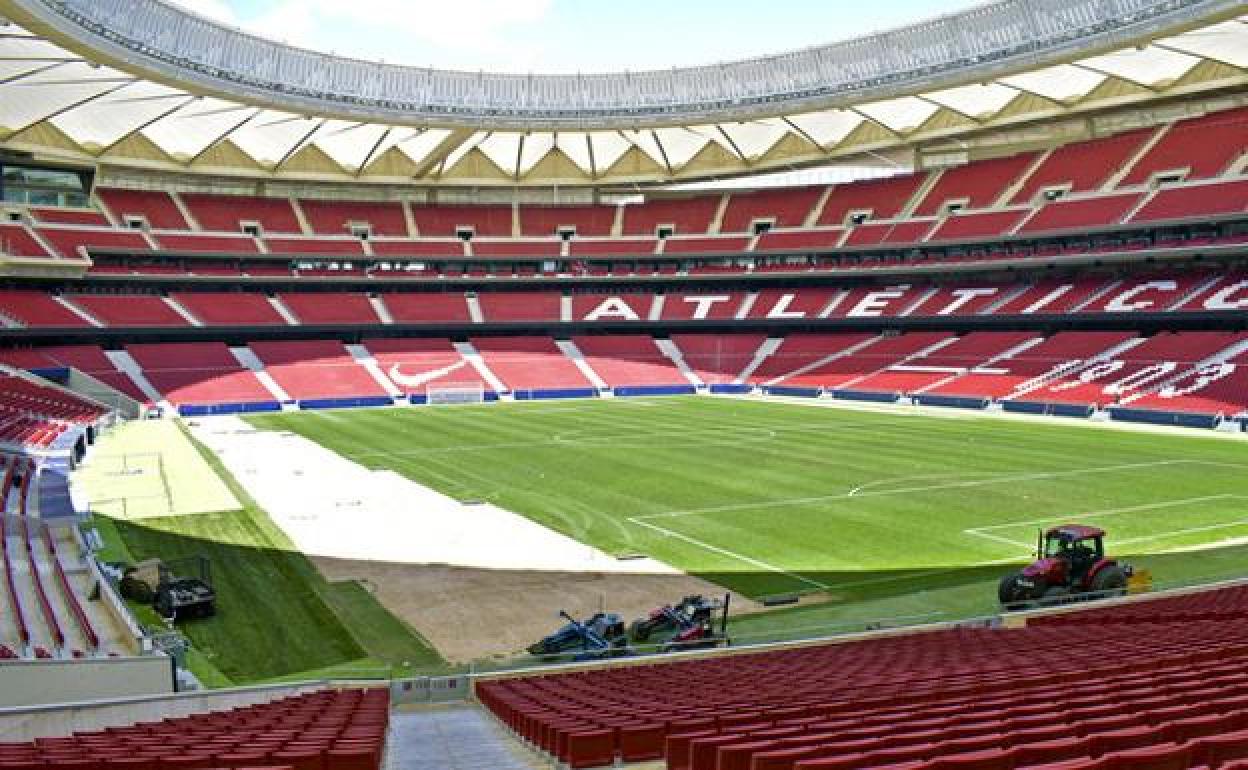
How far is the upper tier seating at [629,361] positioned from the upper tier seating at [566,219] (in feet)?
41.6

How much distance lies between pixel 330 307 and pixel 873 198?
150ft

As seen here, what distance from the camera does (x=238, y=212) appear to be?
78938 millimetres

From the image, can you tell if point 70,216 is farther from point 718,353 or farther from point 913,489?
point 913,489

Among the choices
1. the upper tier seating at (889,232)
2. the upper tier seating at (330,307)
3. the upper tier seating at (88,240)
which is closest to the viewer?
the upper tier seating at (88,240)

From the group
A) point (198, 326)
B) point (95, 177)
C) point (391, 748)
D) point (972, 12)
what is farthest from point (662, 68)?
point (391, 748)

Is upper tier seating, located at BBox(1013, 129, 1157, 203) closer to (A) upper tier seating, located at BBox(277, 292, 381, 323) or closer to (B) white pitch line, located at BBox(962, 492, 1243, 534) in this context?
(B) white pitch line, located at BBox(962, 492, 1243, 534)

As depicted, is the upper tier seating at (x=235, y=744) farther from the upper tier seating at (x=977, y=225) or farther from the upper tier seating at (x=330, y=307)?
the upper tier seating at (x=330, y=307)

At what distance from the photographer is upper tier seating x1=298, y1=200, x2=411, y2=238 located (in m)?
81.8

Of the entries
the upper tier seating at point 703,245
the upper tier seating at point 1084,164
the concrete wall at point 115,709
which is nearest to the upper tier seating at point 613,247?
the upper tier seating at point 703,245

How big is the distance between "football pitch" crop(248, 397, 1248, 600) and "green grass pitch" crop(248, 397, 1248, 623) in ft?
0.30

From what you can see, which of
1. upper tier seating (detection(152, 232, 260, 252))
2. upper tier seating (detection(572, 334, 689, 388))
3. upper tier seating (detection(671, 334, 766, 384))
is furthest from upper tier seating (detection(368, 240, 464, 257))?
upper tier seating (detection(671, 334, 766, 384))

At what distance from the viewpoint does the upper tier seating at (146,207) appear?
73312 millimetres

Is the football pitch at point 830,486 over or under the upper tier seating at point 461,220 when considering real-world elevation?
under

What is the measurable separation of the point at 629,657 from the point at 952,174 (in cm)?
6992
